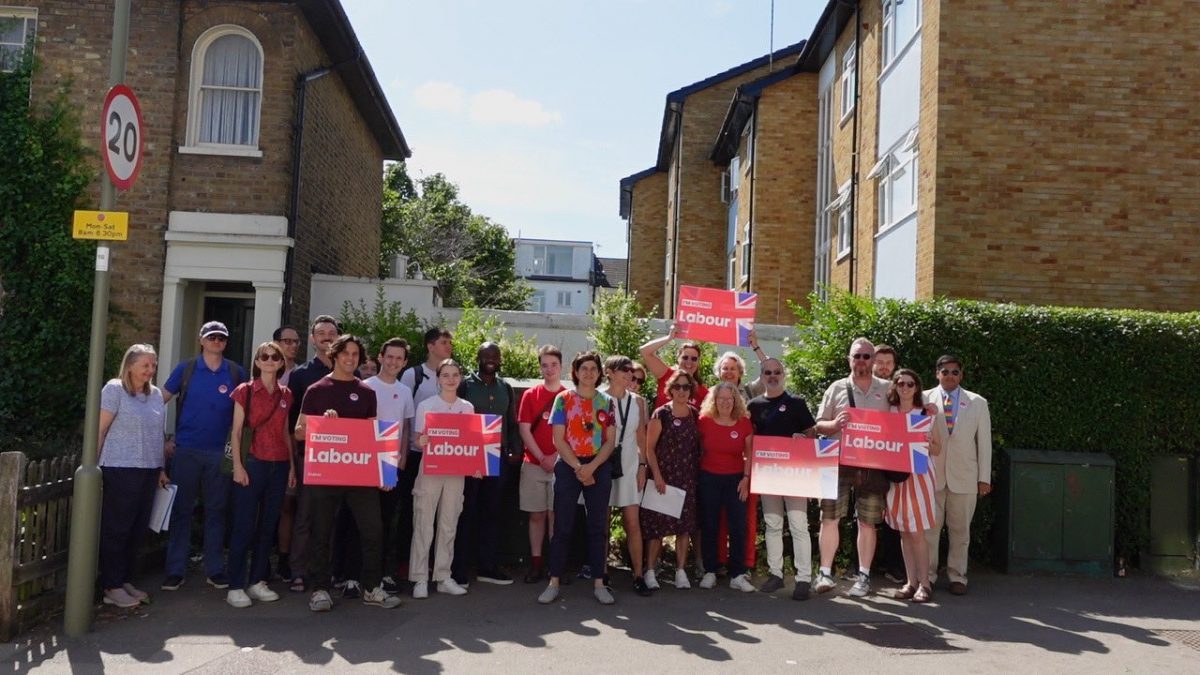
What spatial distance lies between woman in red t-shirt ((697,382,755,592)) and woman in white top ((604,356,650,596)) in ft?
1.80

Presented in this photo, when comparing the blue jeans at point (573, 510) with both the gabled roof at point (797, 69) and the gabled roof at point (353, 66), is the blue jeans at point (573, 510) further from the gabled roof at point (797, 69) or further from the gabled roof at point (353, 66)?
the gabled roof at point (797, 69)

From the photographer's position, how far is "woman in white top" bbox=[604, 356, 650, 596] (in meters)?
7.71

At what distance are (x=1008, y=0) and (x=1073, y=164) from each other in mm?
2343

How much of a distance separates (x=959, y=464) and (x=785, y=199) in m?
14.4

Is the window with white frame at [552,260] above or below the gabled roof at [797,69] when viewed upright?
above

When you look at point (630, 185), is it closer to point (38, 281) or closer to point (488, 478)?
point (38, 281)

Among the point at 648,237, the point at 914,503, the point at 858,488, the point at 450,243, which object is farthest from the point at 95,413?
the point at 450,243

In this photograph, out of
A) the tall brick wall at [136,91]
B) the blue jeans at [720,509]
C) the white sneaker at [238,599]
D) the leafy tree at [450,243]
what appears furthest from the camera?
the leafy tree at [450,243]

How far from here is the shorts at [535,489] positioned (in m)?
8.09

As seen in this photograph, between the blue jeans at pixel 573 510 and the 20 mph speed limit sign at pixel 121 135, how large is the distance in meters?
3.75

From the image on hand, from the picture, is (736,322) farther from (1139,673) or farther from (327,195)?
(327,195)

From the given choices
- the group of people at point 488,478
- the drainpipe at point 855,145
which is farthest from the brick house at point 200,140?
the drainpipe at point 855,145

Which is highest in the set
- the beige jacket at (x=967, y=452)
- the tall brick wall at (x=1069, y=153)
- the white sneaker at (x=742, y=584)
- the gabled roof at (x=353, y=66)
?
the gabled roof at (x=353, y=66)

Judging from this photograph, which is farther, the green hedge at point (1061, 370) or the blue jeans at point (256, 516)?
the green hedge at point (1061, 370)
